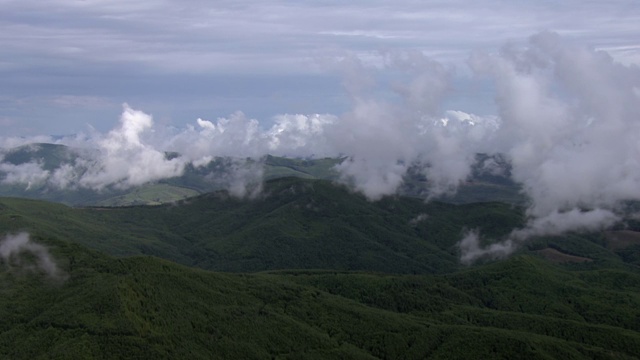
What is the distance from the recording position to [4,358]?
187000 millimetres

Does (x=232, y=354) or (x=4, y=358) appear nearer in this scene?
(x=4, y=358)

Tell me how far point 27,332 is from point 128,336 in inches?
1138

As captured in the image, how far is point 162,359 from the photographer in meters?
189

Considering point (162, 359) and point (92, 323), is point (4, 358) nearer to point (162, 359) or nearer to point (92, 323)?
point (92, 323)

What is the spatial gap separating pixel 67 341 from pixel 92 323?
29.2 feet

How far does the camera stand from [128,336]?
195 m

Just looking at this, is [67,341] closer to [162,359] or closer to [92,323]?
[92,323]

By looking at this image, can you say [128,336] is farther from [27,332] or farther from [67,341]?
[27,332]

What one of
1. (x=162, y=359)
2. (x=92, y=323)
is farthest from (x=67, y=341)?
(x=162, y=359)

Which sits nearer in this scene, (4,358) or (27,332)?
(4,358)

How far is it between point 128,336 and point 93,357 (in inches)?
445

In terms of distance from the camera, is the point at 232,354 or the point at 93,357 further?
the point at 232,354

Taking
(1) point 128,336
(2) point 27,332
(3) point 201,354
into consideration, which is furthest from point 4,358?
(3) point 201,354

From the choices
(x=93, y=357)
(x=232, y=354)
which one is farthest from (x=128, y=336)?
(x=232, y=354)
